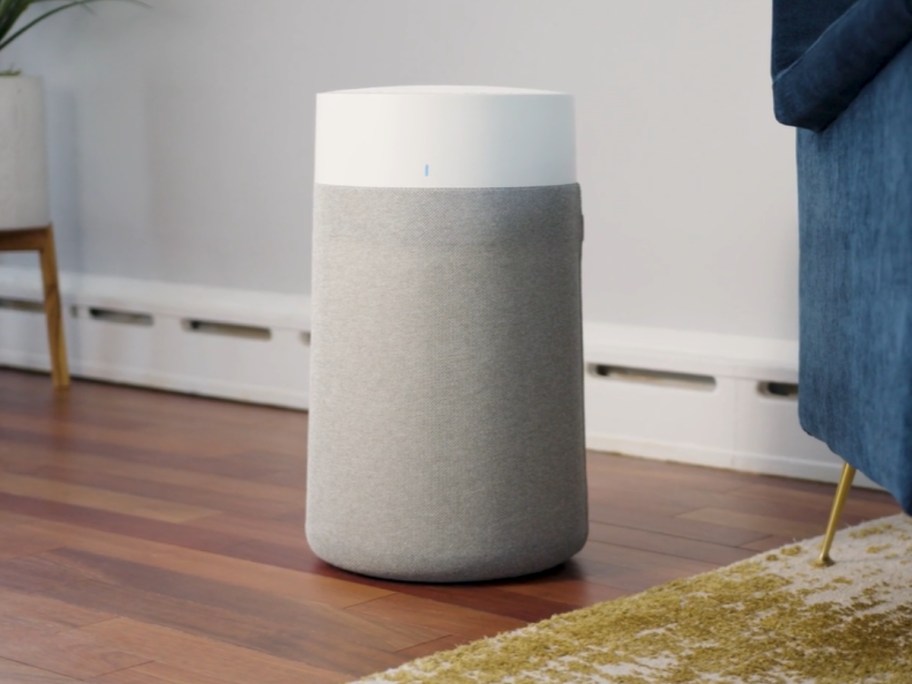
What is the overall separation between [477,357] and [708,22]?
Answer: 1076mm

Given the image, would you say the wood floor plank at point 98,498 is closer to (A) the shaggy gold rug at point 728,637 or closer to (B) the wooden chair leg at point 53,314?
(A) the shaggy gold rug at point 728,637

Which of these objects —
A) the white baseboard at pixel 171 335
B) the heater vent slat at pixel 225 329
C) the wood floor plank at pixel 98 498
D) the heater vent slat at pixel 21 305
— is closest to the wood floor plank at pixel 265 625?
the wood floor plank at pixel 98 498

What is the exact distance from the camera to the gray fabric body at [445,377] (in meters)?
1.83

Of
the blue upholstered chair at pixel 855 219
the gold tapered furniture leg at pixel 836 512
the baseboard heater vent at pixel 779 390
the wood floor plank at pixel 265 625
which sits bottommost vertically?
the wood floor plank at pixel 265 625

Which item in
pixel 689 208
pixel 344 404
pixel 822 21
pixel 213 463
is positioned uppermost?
pixel 822 21

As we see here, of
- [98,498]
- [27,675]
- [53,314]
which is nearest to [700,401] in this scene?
[98,498]

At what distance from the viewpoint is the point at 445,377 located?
1827 mm

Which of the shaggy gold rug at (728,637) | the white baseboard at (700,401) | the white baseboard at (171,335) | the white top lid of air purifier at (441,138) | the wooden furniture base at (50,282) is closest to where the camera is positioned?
the shaggy gold rug at (728,637)

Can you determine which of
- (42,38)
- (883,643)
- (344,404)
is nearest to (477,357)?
(344,404)

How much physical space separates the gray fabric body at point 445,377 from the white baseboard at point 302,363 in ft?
2.58

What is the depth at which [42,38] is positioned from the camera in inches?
146

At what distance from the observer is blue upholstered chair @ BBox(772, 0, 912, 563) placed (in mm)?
1415

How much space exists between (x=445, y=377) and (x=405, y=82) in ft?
4.55

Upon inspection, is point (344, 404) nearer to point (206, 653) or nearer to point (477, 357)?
point (477, 357)
